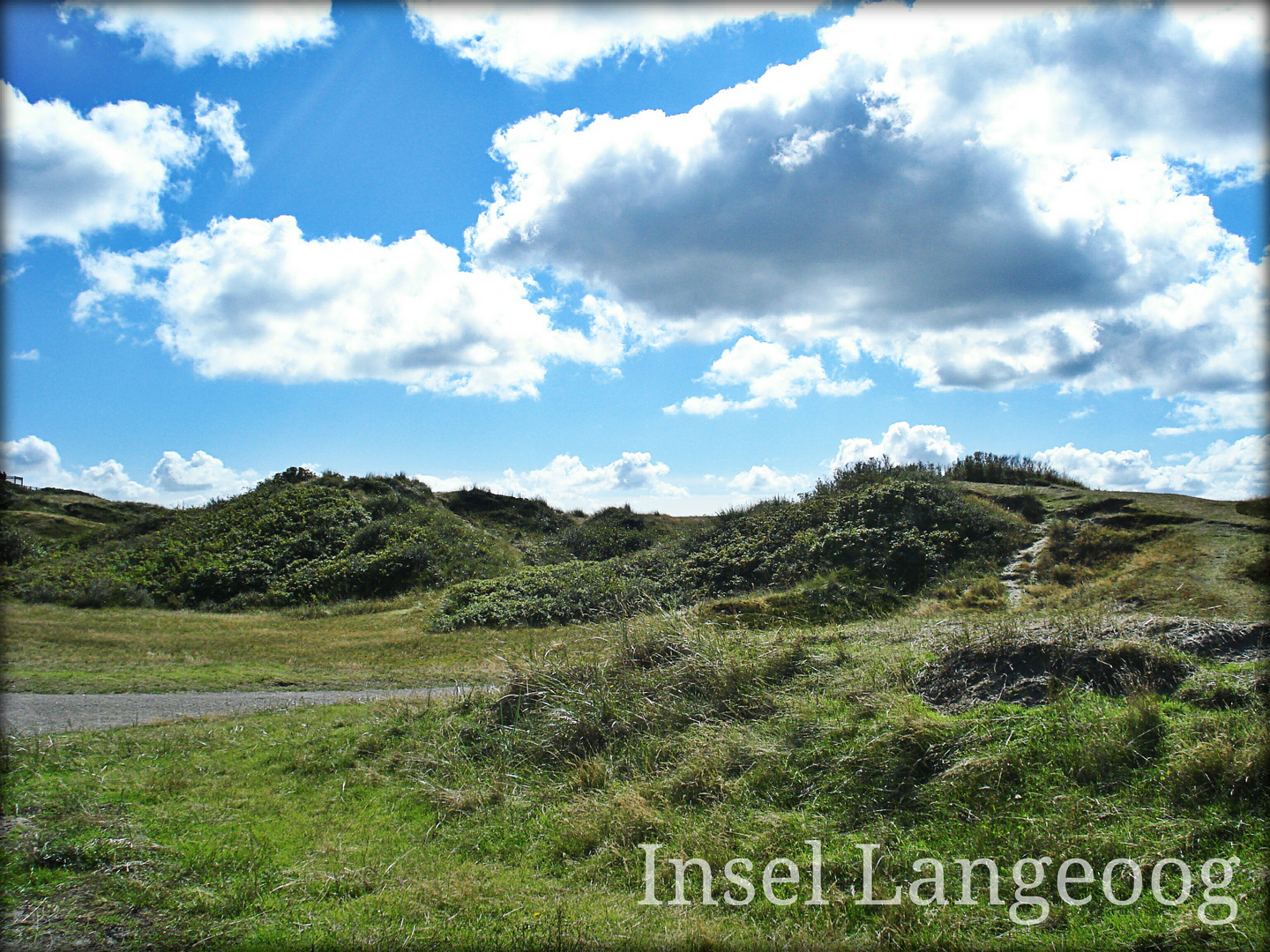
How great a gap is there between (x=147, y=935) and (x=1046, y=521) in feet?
48.8

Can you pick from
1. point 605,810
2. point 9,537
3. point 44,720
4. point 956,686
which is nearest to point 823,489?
point 956,686

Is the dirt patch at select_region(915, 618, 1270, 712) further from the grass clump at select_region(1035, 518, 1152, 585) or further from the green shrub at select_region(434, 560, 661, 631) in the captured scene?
the green shrub at select_region(434, 560, 661, 631)

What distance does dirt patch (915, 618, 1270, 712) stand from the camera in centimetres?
518

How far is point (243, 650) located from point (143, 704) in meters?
4.68

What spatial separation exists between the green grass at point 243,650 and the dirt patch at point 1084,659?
408 cm

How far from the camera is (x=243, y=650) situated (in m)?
13.4

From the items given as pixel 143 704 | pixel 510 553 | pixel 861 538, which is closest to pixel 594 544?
pixel 510 553

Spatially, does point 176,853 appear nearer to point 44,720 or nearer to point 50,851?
point 50,851

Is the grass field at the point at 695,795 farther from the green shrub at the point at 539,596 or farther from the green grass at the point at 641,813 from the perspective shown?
the green shrub at the point at 539,596

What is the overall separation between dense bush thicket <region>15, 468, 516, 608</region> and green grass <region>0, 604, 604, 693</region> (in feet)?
5.73

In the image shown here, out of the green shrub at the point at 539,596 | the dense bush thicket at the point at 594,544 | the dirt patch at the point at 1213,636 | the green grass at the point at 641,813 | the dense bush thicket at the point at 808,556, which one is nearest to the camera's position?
the green grass at the point at 641,813

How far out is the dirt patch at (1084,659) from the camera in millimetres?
5176

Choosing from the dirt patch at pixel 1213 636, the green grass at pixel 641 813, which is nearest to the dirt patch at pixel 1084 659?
the dirt patch at pixel 1213 636

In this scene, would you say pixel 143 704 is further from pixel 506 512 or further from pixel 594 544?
pixel 506 512
